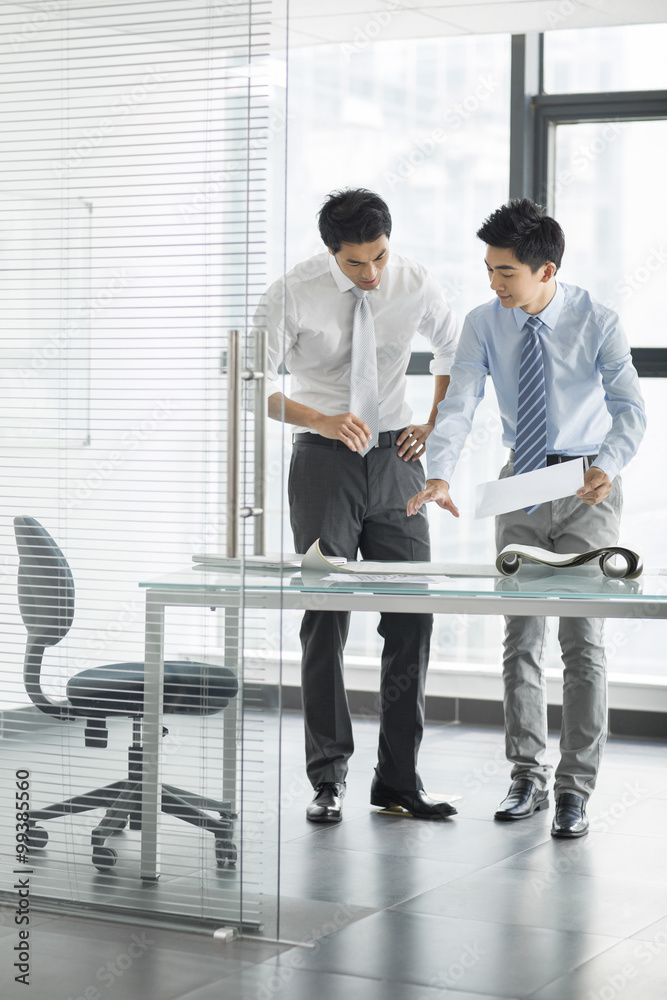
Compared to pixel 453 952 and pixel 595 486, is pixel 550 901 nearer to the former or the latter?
pixel 453 952

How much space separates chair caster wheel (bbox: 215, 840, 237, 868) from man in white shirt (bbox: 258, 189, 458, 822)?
3.03 ft

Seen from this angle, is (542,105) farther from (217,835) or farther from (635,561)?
(217,835)

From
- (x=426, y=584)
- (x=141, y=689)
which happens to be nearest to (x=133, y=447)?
(x=141, y=689)

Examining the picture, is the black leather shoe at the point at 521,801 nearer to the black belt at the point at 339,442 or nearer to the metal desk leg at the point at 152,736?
the black belt at the point at 339,442

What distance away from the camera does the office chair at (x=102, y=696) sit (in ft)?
8.65

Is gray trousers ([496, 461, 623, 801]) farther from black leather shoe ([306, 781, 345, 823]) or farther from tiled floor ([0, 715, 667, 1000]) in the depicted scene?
black leather shoe ([306, 781, 345, 823])

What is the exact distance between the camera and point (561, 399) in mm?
3305

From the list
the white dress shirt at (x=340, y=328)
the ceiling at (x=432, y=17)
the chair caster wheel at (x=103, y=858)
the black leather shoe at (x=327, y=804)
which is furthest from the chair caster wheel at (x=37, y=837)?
the ceiling at (x=432, y=17)

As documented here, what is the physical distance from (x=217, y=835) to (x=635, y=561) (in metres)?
1.04

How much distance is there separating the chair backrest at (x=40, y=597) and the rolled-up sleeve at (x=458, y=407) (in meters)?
0.93

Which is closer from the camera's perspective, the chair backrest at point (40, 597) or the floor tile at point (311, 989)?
the floor tile at point (311, 989)

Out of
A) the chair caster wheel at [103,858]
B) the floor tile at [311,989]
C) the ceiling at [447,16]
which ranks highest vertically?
the ceiling at [447,16]

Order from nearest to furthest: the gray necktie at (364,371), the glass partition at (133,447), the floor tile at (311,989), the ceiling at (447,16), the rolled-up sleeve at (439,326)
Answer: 1. the floor tile at (311,989)
2. the glass partition at (133,447)
3. the gray necktie at (364,371)
4. the rolled-up sleeve at (439,326)
5. the ceiling at (447,16)

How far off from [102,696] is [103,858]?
35 centimetres
